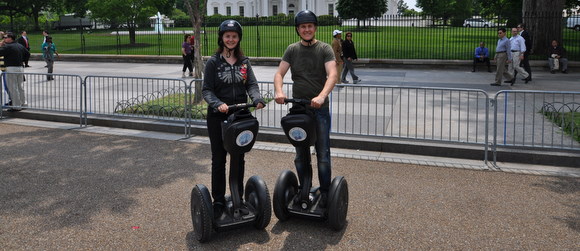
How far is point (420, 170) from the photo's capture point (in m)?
7.57

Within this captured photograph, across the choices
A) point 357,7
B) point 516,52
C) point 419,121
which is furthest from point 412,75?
point 357,7

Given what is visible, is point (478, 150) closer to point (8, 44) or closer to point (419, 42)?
point (8, 44)

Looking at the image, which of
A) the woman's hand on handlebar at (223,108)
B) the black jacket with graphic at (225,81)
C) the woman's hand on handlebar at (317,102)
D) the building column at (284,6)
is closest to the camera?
the woman's hand on handlebar at (223,108)

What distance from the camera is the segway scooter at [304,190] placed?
4.87 meters

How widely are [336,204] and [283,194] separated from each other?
53 centimetres

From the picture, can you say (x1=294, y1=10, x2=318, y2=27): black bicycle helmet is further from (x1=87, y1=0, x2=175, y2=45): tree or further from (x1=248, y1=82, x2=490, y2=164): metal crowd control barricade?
(x1=87, y1=0, x2=175, y2=45): tree

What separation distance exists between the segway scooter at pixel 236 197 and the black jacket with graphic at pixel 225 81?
18cm

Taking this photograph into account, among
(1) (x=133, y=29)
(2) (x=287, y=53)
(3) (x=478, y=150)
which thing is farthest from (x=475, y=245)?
(1) (x=133, y=29)

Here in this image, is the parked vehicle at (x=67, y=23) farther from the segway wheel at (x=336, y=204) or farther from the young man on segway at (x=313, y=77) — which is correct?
the segway wheel at (x=336, y=204)

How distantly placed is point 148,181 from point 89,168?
3.90ft

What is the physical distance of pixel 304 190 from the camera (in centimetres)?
520

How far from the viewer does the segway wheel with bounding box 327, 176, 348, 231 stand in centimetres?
502

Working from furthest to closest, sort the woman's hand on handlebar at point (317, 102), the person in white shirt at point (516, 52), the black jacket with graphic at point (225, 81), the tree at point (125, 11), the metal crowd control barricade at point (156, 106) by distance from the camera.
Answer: the tree at point (125, 11) < the person in white shirt at point (516, 52) < the metal crowd control barricade at point (156, 106) < the black jacket with graphic at point (225, 81) < the woman's hand on handlebar at point (317, 102)

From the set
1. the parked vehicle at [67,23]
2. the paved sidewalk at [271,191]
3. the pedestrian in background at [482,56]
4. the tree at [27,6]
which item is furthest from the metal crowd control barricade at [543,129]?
the parked vehicle at [67,23]
